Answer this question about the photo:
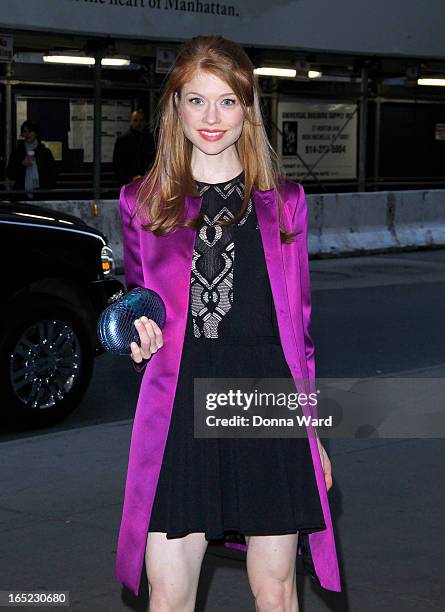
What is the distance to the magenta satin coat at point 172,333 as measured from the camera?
132 inches

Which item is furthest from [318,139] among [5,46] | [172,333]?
[172,333]

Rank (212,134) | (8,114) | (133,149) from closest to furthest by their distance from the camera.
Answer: (212,134) < (133,149) < (8,114)

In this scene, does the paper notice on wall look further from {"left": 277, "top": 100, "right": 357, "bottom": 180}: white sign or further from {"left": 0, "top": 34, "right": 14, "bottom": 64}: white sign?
{"left": 0, "top": 34, "right": 14, "bottom": 64}: white sign

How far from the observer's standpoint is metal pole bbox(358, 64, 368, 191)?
78.1 ft

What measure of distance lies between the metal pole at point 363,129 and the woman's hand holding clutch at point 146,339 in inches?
825

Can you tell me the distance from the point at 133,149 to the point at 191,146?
1523cm

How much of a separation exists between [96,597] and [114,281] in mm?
4137

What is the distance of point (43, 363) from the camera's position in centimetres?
814

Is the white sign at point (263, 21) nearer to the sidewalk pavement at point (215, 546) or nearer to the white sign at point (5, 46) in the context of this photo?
the white sign at point (5, 46)

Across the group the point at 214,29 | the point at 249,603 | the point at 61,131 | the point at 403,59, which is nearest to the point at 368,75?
the point at 403,59

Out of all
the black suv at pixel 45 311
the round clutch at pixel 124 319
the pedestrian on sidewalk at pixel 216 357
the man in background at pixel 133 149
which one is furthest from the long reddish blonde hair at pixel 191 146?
the man in background at pixel 133 149

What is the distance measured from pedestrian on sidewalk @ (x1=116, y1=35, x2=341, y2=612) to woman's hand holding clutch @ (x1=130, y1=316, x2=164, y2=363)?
0.04 metres

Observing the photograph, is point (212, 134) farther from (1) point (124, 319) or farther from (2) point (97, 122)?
(2) point (97, 122)

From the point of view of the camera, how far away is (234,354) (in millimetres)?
3375
